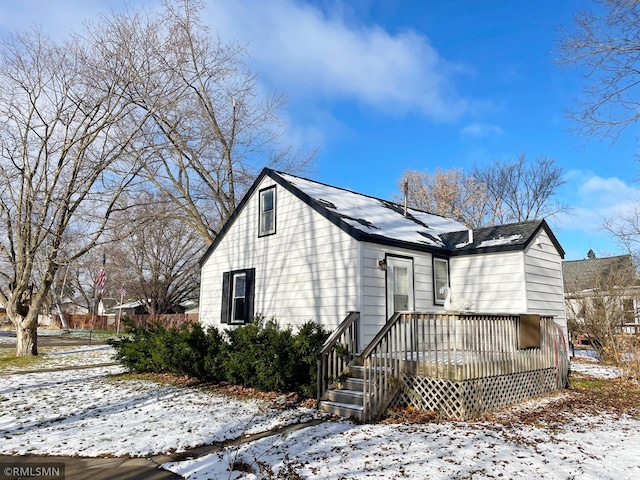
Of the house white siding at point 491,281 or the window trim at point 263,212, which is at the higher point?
the window trim at point 263,212

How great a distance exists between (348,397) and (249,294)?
199 inches

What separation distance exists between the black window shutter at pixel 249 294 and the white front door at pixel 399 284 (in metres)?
3.99

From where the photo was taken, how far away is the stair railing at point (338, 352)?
303 inches

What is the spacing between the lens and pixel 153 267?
29.2 meters

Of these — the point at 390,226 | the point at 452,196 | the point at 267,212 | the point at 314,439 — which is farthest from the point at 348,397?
the point at 452,196

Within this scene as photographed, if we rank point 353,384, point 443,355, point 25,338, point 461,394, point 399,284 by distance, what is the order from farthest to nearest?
point 25,338
point 399,284
point 353,384
point 443,355
point 461,394

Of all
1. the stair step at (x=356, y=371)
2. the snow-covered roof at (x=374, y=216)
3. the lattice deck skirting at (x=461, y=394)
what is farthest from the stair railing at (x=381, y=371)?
the snow-covered roof at (x=374, y=216)

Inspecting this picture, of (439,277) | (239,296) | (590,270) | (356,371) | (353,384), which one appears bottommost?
(353,384)

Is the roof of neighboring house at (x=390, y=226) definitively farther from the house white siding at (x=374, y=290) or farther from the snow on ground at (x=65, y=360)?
the snow on ground at (x=65, y=360)

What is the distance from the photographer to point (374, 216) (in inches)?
425

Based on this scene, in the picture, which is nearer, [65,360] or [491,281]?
[491,281]

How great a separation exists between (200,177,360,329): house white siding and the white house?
0.08 feet

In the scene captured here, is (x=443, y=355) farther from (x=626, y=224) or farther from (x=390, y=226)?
(x=626, y=224)

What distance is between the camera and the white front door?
30.2 ft
